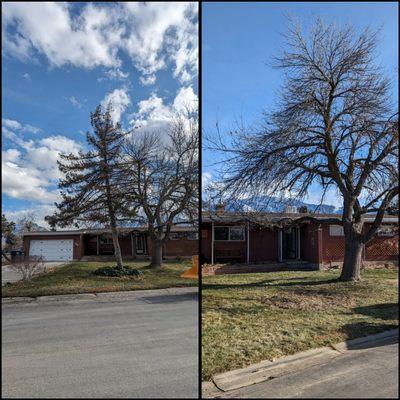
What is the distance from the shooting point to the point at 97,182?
2.03 m

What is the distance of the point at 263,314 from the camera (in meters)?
3.82

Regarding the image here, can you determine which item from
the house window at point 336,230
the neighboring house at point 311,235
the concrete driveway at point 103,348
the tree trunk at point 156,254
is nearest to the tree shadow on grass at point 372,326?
the neighboring house at point 311,235

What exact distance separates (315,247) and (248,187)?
95 centimetres

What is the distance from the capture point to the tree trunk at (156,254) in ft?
7.54

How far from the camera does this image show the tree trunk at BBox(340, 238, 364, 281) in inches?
109

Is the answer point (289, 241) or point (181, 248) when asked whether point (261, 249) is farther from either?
point (181, 248)

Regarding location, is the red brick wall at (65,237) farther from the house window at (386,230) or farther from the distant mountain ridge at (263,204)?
the distant mountain ridge at (263,204)

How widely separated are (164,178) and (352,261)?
1583 millimetres

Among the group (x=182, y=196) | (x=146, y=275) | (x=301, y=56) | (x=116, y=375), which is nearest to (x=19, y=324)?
(x=116, y=375)

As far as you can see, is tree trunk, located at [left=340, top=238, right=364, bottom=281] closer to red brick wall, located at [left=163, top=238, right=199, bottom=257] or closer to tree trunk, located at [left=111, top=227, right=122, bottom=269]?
red brick wall, located at [left=163, top=238, right=199, bottom=257]

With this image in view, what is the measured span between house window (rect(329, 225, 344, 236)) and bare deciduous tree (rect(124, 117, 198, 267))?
1.45 meters

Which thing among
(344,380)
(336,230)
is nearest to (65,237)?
(344,380)

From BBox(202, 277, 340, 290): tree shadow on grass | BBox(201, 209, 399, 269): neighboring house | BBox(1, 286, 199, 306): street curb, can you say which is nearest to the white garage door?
BBox(1, 286, 199, 306): street curb

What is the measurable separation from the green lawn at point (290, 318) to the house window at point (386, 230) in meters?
0.23
